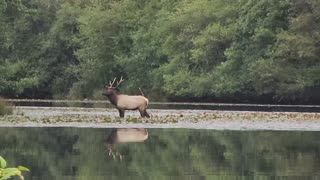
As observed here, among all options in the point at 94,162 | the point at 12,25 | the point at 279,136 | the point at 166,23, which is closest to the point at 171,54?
the point at 166,23

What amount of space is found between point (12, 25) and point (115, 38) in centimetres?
765

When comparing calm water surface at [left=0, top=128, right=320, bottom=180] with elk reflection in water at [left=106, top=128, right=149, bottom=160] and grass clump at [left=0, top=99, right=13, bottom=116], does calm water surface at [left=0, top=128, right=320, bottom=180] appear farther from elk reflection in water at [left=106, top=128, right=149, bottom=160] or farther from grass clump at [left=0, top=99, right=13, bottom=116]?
grass clump at [left=0, top=99, right=13, bottom=116]

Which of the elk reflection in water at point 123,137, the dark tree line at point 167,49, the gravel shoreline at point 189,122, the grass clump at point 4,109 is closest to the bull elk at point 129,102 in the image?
the gravel shoreline at point 189,122

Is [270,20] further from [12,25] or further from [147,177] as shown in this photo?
[147,177]

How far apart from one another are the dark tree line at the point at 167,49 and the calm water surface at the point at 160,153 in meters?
18.7

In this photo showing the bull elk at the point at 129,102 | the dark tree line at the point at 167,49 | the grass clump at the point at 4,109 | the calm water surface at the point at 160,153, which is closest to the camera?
the calm water surface at the point at 160,153

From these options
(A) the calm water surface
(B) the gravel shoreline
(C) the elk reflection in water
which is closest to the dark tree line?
(B) the gravel shoreline

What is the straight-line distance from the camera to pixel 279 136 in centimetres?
2589

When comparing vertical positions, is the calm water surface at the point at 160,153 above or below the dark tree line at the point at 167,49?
above

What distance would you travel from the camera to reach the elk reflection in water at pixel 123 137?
20903mm

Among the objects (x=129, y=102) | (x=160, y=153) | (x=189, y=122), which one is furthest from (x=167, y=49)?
(x=160, y=153)

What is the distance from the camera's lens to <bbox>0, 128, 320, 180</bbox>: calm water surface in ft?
52.9

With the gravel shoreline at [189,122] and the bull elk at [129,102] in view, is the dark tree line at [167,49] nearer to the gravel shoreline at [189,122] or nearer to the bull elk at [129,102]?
A: the bull elk at [129,102]

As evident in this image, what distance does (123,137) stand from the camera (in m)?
24.2
